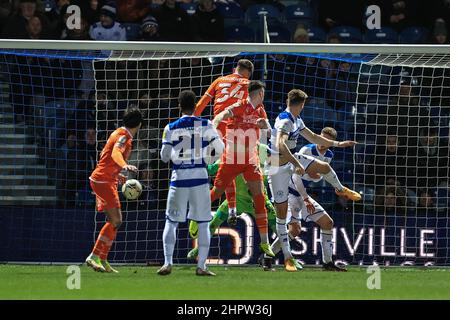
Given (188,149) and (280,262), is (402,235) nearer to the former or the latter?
(280,262)

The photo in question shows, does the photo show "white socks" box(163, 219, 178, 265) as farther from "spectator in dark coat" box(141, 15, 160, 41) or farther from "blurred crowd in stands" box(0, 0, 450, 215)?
"spectator in dark coat" box(141, 15, 160, 41)

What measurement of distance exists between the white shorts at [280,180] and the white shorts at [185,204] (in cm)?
162

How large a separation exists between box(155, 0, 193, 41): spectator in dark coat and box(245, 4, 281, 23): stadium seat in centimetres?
145

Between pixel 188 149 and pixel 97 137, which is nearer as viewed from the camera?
pixel 188 149

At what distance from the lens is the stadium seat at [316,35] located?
68.1 ft

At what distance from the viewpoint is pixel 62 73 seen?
17.9 meters

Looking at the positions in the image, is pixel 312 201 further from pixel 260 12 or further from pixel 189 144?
pixel 260 12

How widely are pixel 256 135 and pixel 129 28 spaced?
5.75m

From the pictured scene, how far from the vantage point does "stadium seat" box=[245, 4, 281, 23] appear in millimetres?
Result: 21189

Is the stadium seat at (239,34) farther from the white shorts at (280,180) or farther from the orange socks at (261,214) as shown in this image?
the orange socks at (261,214)

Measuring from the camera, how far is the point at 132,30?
67.3ft

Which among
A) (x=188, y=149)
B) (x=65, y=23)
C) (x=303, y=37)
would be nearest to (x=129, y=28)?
(x=65, y=23)

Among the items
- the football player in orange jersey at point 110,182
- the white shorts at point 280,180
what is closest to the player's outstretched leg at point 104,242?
the football player in orange jersey at point 110,182

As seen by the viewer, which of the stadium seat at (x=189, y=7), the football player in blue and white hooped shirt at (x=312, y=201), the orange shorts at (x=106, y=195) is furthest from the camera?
the stadium seat at (x=189, y=7)
